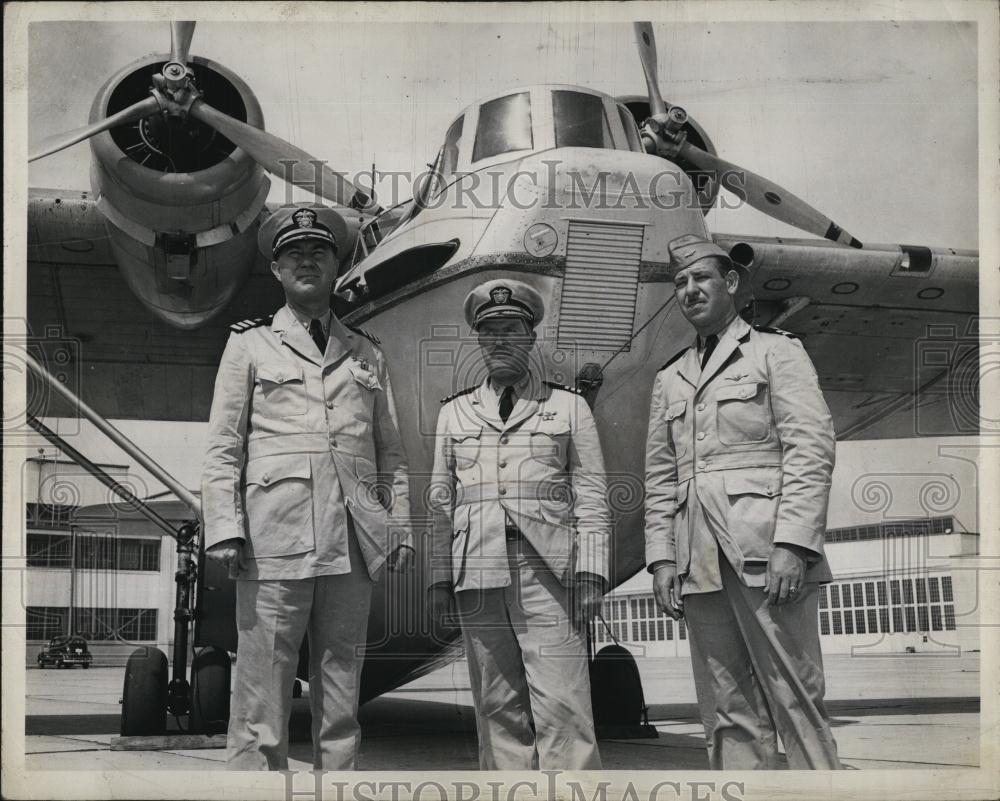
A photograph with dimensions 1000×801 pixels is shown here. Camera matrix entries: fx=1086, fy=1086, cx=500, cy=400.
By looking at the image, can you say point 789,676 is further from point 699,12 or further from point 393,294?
point 699,12

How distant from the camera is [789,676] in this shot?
4.21m

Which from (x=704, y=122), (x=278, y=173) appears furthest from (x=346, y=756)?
(x=704, y=122)

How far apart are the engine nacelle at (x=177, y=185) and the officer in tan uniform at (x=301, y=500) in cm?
285

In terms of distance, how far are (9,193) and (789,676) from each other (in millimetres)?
4403

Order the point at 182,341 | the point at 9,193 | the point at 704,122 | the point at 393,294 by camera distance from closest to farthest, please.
Result: the point at 9,193
the point at 393,294
the point at 704,122
the point at 182,341

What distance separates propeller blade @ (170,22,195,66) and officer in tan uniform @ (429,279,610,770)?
320 cm

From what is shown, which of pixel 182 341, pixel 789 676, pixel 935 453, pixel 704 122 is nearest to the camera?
pixel 789 676

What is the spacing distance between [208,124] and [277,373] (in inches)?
129

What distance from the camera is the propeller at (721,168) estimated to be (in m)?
7.18

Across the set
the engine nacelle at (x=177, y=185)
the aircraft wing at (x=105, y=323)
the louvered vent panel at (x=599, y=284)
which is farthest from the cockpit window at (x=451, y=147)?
the aircraft wing at (x=105, y=323)

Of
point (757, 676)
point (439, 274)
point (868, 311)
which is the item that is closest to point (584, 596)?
point (757, 676)

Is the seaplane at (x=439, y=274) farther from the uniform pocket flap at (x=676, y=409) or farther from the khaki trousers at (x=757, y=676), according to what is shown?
the khaki trousers at (x=757, y=676)

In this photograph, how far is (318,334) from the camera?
4676 mm

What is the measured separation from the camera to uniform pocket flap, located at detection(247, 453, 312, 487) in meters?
4.41
